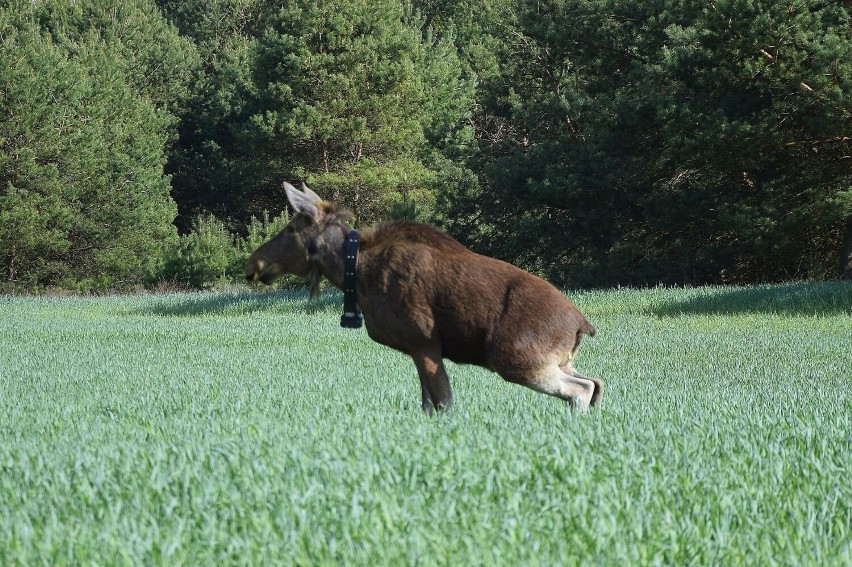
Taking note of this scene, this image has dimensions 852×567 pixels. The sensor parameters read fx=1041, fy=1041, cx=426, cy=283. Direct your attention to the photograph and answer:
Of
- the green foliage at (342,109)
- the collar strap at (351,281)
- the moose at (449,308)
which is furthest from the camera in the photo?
the green foliage at (342,109)

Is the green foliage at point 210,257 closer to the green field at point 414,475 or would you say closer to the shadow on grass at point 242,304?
the shadow on grass at point 242,304

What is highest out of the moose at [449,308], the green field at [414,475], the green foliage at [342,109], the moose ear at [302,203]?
the green foliage at [342,109]

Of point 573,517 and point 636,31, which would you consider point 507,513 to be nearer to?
point 573,517

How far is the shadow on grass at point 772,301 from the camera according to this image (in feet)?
67.7

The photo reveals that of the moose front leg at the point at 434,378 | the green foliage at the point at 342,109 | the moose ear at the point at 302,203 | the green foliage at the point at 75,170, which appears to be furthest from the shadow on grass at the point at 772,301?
the green foliage at the point at 75,170

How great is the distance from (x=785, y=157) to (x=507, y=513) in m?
26.6

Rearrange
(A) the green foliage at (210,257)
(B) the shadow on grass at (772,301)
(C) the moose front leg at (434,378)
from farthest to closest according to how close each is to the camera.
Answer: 1. (A) the green foliage at (210,257)
2. (B) the shadow on grass at (772,301)
3. (C) the moose front leg at (434,378)

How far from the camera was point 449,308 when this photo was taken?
676 centimetres

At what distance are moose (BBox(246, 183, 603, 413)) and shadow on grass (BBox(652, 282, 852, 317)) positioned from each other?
1485cm

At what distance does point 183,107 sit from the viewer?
5484 cm

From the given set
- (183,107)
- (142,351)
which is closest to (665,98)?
(142,351)

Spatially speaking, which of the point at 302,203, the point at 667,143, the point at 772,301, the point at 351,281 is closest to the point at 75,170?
the point at 667,143

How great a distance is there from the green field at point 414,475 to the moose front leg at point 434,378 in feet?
0.56

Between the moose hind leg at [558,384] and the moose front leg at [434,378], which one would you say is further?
the moose front leg at [434,378]
